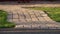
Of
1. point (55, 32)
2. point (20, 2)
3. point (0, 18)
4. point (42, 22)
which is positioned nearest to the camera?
point (55, 32)

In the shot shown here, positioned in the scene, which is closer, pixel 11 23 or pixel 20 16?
pixel 11 23

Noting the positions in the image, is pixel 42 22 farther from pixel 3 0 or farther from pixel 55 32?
pixel 3 0

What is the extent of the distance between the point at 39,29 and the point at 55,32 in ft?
2.21

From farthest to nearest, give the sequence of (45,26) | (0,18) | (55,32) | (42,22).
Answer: (0,18) < (42,22) < (45,26) < (55,32)

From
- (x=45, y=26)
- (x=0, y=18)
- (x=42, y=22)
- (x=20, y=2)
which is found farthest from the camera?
(x=20, y=2)

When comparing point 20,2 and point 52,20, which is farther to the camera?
point 20,2

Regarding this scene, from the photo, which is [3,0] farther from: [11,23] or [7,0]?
[11,23]

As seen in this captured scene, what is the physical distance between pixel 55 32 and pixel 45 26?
0.81 metres

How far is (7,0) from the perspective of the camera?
1504 cm

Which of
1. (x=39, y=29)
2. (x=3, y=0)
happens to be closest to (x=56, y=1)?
(x=3, y=0)

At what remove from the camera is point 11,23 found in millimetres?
8742

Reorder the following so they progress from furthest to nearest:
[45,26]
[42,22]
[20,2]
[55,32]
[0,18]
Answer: [20,2] → [0,18] → [42,22] → [45,26] → [55,32]

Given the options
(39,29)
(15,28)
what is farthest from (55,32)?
(15,28)

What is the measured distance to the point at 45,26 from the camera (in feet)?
27.4
